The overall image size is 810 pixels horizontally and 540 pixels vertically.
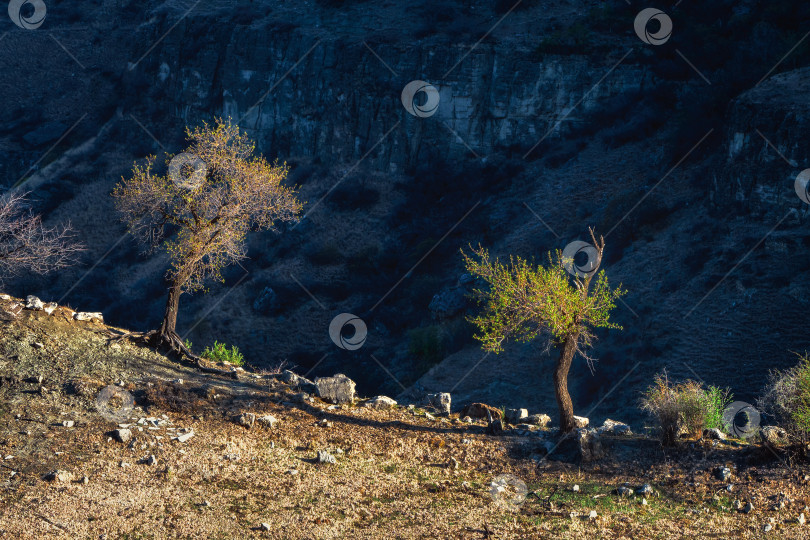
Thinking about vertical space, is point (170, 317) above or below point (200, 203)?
below

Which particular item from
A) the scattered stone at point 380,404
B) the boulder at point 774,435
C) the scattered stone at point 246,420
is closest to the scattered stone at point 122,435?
the scattered stone at point 246,420

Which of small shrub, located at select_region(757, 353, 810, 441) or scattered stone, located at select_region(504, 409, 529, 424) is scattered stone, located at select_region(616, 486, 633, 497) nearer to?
small shrub, located at select_region(757, 353, 810, 441)

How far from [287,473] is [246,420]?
2089mm

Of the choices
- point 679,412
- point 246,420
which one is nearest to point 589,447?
point 679,412

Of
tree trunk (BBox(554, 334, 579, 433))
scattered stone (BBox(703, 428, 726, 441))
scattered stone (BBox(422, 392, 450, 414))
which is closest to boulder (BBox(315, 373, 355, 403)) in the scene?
scattered stone (BBox(422, 392, 450, 414))

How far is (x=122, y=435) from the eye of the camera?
48.0ft

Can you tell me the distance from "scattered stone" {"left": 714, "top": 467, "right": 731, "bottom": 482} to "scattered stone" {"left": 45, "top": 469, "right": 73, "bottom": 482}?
37.8ft

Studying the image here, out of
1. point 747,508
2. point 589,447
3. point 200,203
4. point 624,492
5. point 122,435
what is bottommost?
point 747,508

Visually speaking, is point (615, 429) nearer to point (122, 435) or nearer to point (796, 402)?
point (796, 402)

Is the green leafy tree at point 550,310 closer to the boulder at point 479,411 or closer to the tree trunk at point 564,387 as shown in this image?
the tree trunk at point 564,387

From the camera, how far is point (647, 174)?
125ft

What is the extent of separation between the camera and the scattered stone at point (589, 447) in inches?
607

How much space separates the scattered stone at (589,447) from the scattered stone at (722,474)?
2103 millimetres

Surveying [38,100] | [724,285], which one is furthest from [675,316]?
[38,100]
